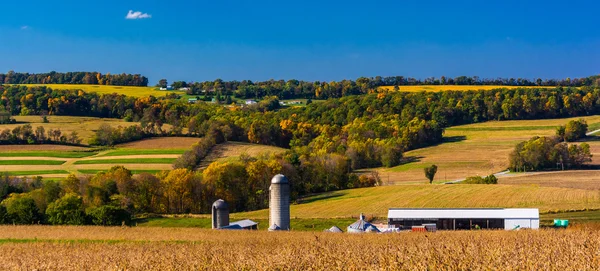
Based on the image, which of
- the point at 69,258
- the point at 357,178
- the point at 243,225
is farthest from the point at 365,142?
the point at 69,258

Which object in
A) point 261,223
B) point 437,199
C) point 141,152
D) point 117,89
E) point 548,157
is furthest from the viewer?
point 117,89

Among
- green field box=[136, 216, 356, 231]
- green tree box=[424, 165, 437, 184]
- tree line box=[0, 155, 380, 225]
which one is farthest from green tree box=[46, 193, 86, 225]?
green tree box=[424, 165, 437, 184]

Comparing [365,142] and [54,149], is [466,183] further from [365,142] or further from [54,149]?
[54,149]

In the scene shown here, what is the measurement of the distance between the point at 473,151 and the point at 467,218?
7079 centimetres

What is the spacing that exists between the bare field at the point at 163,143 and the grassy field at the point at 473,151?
106 ft

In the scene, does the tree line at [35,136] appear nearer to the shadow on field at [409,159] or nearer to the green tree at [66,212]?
the green tree at [66,212]

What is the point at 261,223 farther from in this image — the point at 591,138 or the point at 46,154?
the point at 591,138

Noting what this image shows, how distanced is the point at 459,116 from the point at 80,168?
83250 mm

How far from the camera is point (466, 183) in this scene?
9125 cm

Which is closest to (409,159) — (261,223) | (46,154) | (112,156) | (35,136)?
(112,156)

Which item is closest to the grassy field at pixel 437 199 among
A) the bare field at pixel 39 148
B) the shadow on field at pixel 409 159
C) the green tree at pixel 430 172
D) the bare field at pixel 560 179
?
the bare field at pixel 560 179

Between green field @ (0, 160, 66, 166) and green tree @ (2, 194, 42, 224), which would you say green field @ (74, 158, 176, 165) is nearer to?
green field @ (0, 160, 66, 166)

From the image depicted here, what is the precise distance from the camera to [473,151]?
121500mm

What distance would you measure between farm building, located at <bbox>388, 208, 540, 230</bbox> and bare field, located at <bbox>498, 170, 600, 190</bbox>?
105 feet
